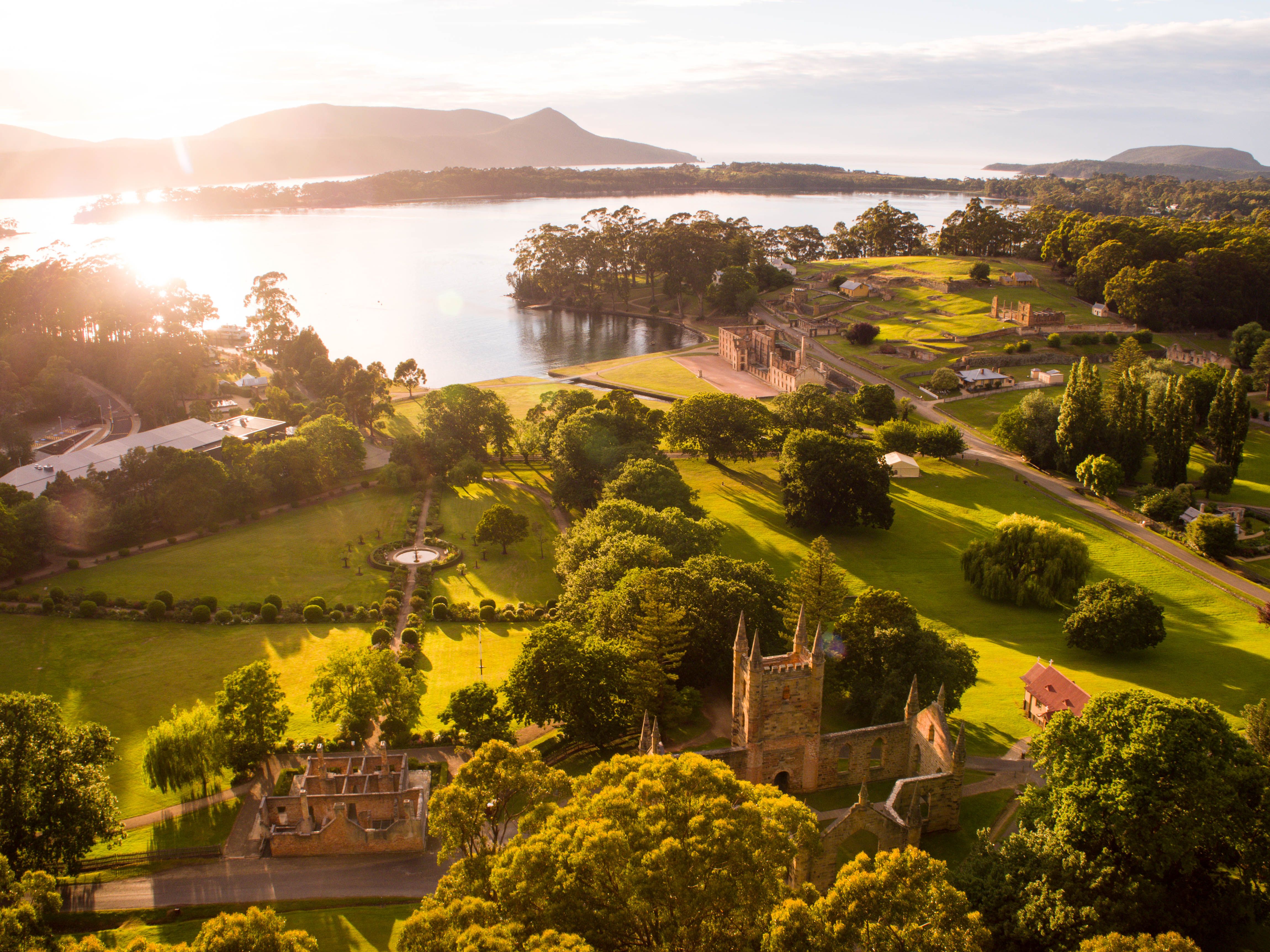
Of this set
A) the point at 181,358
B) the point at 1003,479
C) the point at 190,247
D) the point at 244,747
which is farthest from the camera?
the point at 190,247

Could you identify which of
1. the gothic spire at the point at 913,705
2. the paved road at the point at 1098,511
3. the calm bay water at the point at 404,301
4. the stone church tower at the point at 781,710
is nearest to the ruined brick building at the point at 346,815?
the stone church tower at the point at 781,710

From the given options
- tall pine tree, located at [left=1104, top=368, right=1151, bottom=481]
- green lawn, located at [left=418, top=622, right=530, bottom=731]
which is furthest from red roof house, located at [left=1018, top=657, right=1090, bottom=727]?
tall pine tree, located at [left=1104, top=368, right=1151, bottom=481]

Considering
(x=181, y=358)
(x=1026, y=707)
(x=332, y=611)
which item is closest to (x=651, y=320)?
(x=181, y=358)

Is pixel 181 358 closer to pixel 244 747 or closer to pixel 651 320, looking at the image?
pixel 244 747

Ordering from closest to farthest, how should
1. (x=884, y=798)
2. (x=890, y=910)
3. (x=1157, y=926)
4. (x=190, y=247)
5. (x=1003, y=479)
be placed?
1. (x=890, y=910)
2. (x=1157, y=926)
3. (x=884, y=798)
4. (x=1003, y=479)
5. (x=190, y=247)

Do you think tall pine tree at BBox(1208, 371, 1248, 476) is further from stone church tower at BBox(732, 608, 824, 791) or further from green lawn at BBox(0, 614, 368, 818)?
green lawn at BBox(0, 614, 368, 818)

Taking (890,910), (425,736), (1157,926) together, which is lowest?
(425,736)
